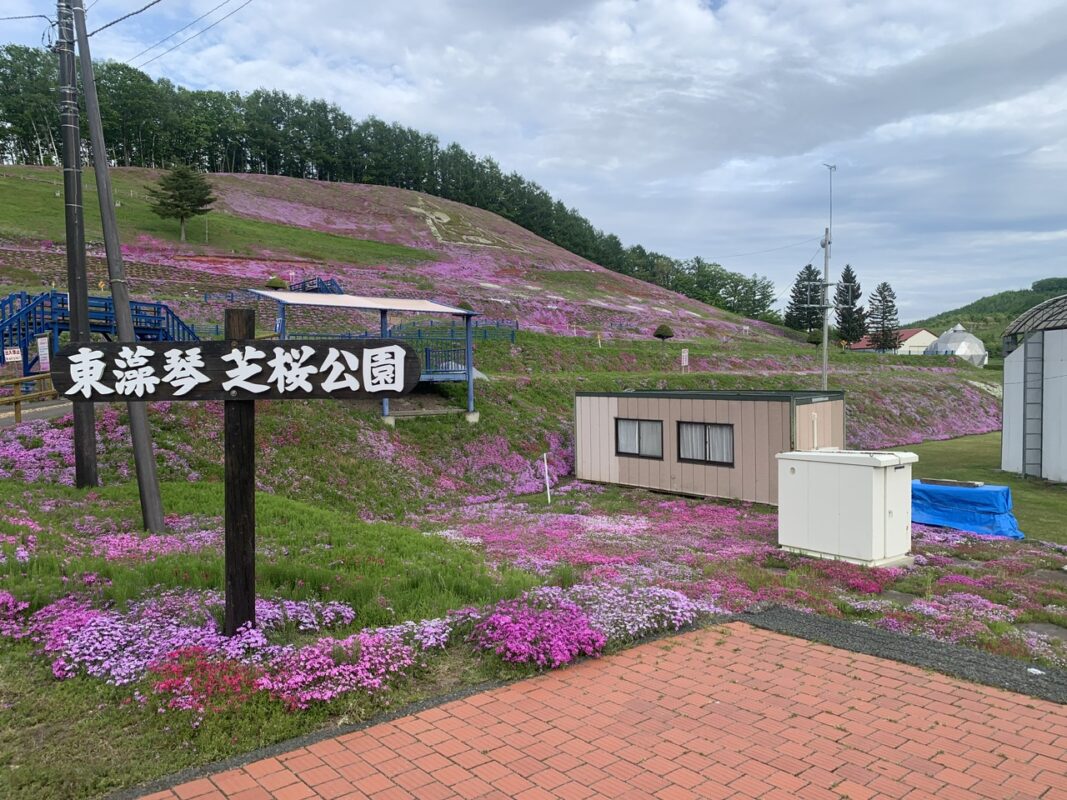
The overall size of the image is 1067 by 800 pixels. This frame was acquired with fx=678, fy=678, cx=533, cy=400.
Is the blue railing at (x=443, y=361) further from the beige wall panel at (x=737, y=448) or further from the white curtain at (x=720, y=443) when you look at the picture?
the beige wall panel at (x=737, y=448)

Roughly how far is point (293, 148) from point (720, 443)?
94403 mm

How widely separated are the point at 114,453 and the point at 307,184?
246ft

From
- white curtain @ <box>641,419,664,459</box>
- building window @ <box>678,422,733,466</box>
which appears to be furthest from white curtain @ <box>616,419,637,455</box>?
building window @ <box>678,422,733,466</box>

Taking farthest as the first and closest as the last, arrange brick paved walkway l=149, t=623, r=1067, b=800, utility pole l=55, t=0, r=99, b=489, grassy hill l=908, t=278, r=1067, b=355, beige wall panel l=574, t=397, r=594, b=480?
grassy hill l=908, t=278, r=1067, b=355 < beige wall panel l=574, t=397, r=594, b=480 < utility pole l=55, t=0, r=99, b=489 < brick paved walkway l=149, t=623, r=1067, b=800

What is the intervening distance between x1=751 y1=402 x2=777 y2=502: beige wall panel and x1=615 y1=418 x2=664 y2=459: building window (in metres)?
2.74

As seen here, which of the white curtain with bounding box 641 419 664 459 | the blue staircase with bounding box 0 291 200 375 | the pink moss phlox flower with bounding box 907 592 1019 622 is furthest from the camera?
the blue staircase with bounding box 0 291 200 375

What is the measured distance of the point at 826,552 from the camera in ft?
33.2

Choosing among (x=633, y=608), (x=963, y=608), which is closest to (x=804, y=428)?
(x=963, y=608)

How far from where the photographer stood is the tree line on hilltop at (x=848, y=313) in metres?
77.6

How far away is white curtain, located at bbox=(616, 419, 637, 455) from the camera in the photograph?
1883 centimetres

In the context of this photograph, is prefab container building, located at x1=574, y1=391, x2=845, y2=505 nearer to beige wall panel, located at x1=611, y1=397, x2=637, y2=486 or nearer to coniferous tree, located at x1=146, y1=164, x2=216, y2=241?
beige wall panel, located at x1=611, y1=397, x2=637, y2=486

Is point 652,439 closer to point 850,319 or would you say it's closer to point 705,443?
point 705,443

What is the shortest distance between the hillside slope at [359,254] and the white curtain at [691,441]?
2202 centimetres

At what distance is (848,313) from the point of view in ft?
257
